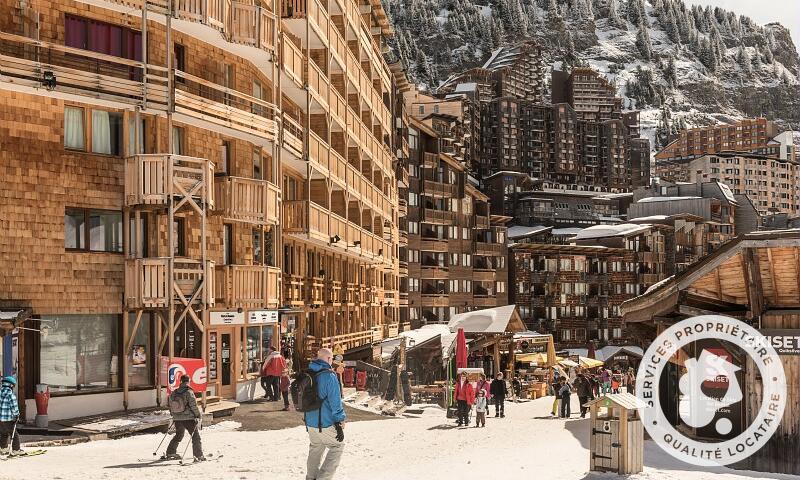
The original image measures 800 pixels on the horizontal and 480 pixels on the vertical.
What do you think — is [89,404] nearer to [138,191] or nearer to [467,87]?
[138,191]

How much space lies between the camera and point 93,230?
24.9 m

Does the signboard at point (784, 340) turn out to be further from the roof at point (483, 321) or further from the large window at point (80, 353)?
the roof at point (483, 321)

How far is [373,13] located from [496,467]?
1784 inches

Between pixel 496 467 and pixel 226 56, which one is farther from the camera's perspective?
pixel 226 56

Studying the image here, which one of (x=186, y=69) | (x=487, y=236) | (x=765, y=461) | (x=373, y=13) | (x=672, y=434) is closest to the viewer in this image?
(x=765, y=461)

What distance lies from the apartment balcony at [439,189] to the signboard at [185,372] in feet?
207

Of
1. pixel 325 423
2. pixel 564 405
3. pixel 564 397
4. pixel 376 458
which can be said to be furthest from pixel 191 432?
pixel 564 405

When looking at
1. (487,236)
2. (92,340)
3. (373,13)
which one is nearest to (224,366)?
(92,340)

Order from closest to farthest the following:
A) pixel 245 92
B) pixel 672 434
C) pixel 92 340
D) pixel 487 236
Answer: pixel 672 434 < pixel 92 340 < pixel 245 92 < pixel 487 236

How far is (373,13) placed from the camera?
60.2 m

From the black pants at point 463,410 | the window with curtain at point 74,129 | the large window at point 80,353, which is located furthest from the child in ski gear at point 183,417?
the black pants at point 463,410

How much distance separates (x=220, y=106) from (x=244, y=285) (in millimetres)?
5015

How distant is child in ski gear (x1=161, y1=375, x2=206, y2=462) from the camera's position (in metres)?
17.3

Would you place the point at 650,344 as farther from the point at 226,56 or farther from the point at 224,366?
the point at 226,56
